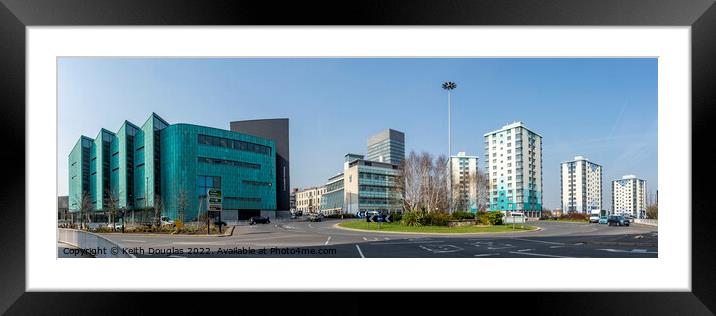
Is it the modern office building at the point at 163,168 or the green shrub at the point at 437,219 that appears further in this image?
the modern office building at the point at 163,168

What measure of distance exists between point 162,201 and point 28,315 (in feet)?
85.1

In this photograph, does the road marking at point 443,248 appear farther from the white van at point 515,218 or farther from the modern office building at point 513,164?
the modern office building at point 513,164

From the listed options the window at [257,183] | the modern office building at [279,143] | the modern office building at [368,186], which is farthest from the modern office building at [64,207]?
the modern office building at [368,186]

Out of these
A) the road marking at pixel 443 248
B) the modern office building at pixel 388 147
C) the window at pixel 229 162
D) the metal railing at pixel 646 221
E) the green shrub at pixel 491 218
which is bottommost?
the metal railing at pixel 646 221

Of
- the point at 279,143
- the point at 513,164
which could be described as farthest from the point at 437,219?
the point at 279,143

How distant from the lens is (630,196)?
22.8m

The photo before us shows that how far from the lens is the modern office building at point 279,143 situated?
35.5 m

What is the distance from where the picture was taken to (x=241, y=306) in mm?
5020

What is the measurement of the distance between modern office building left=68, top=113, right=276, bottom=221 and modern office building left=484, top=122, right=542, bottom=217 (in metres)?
18.7
